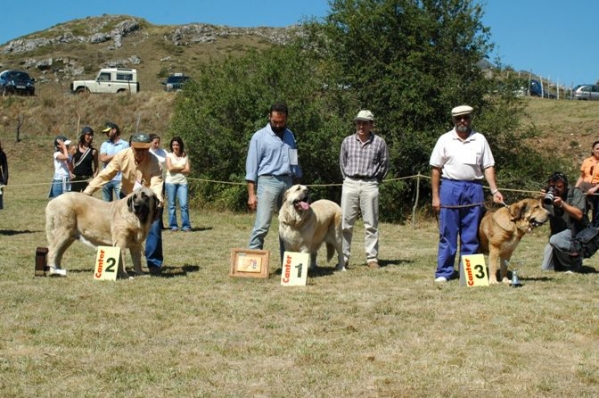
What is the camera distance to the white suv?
44.1 metres

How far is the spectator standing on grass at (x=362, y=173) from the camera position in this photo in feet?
30.5

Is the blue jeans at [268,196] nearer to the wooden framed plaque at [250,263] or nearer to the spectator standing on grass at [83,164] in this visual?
the wooden framed plaque at [250,263]

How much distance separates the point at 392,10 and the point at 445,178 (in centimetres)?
1050

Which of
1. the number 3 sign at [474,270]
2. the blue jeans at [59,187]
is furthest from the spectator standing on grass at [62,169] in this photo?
the number 3 sign at [474,270]

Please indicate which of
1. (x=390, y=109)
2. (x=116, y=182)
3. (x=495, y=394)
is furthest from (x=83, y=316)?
(x=390, y=109)

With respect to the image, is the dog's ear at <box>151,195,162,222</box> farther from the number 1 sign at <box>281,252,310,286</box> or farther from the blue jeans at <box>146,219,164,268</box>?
the number 1 sign at <box>281,252,310,286</box>

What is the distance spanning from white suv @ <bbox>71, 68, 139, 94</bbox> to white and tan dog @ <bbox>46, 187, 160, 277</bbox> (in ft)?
120

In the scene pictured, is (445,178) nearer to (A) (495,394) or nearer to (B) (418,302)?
(B) (418,302)

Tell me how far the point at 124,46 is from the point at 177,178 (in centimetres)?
7248

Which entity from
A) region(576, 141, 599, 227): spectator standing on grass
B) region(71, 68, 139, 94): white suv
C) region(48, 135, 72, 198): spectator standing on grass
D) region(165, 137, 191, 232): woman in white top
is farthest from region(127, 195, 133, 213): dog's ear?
region(71, 68, 139, 94): white suv

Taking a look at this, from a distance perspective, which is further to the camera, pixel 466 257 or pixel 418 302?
pixel 466 257

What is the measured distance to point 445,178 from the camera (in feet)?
27.4

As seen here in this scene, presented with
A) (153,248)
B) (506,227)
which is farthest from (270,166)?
(506,227)

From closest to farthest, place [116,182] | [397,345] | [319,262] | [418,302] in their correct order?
[397,345]
[418,302]
[319,262]
[116,182]
